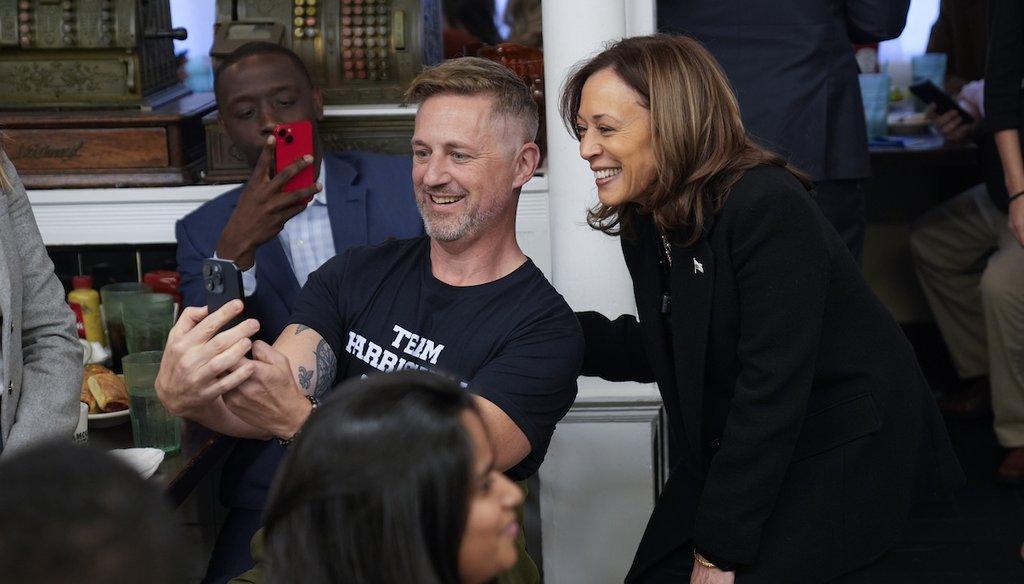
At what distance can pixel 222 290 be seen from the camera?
A: 2.15m

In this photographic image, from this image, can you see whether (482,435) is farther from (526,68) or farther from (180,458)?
(526,68)

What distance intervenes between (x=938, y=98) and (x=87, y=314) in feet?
9.21

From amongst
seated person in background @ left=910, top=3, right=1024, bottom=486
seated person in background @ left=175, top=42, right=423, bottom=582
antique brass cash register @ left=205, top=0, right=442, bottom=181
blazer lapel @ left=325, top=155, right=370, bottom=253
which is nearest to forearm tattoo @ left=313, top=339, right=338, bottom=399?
seated person in background @ left=175, top=42, right=423, bottom=582

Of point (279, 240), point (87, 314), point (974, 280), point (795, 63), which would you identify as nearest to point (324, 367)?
point (279, 240)

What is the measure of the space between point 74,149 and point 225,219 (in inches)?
24.5

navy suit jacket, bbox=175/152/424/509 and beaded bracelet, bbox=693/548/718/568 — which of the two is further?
navy suit jacket, bbox=175/152/424/509

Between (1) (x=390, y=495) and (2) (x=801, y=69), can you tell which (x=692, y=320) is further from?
(2) (x=801, y=69)

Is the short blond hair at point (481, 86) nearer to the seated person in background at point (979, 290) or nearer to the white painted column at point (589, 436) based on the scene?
the white painted column at point (589, 436)

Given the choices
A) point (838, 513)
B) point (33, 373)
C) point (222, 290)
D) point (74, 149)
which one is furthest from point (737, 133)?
point (74, 149)

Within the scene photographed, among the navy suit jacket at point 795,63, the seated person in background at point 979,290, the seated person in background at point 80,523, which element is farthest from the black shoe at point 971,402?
the seated person in background at point 80,523

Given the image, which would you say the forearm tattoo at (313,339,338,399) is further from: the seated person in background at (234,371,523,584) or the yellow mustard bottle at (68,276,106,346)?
the seated person in background at (234,371,523,584)

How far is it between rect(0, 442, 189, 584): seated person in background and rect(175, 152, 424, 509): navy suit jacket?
5.77 feet

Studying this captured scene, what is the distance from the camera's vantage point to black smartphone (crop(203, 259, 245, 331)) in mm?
2131

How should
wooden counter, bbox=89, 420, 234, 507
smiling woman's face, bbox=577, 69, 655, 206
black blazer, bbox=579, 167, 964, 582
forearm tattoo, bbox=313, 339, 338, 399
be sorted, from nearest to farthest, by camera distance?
black blazer, bbox=579, 167, 964, 582 → smiling woman's face, bbox=577, 69, 655, 206 → wooden counter, bbox=89, 420, 234, 507 → forearm tattoo, bbox=313, 339, 338, 399
